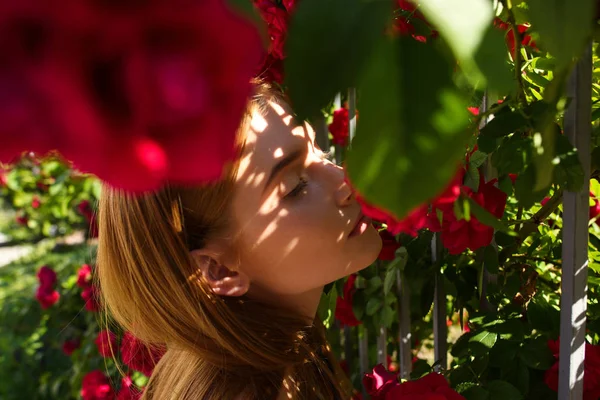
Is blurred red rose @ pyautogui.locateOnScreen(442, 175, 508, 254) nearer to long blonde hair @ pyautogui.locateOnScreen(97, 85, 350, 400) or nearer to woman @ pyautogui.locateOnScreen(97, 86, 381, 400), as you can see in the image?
woman @ pyautogui.locateOnScreen(97, 86, 381, 400)

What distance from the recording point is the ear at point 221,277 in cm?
116

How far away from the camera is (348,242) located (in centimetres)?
108

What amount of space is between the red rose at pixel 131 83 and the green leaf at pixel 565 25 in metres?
0.19

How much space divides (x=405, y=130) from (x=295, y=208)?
75 cm

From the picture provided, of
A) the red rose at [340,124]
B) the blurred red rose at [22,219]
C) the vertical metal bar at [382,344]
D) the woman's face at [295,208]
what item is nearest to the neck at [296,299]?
the woman's face at [295,208]

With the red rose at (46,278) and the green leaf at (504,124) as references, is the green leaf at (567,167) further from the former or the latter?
the red rose at (46,278)

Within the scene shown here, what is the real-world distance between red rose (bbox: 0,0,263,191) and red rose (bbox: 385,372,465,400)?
0.75 meters

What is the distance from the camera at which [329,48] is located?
319 millimetres

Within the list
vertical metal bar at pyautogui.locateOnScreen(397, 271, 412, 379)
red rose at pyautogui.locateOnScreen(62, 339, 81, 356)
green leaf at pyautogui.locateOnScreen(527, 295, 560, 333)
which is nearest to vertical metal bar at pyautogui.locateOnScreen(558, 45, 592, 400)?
green leaf at pyautogui.locateOnScreen(527, 295, 560, 333)

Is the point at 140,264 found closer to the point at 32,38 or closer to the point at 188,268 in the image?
the point at 188,268

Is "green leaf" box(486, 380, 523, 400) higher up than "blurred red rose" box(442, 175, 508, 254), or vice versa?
"blurred red rose" box(442, 175, 508, 254)

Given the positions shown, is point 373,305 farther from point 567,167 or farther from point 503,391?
point 567,167

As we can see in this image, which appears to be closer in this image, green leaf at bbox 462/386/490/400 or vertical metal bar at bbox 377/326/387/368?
green leaf at bbox 462/386/490/400

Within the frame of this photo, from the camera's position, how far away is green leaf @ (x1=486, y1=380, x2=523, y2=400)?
96 centimetres
